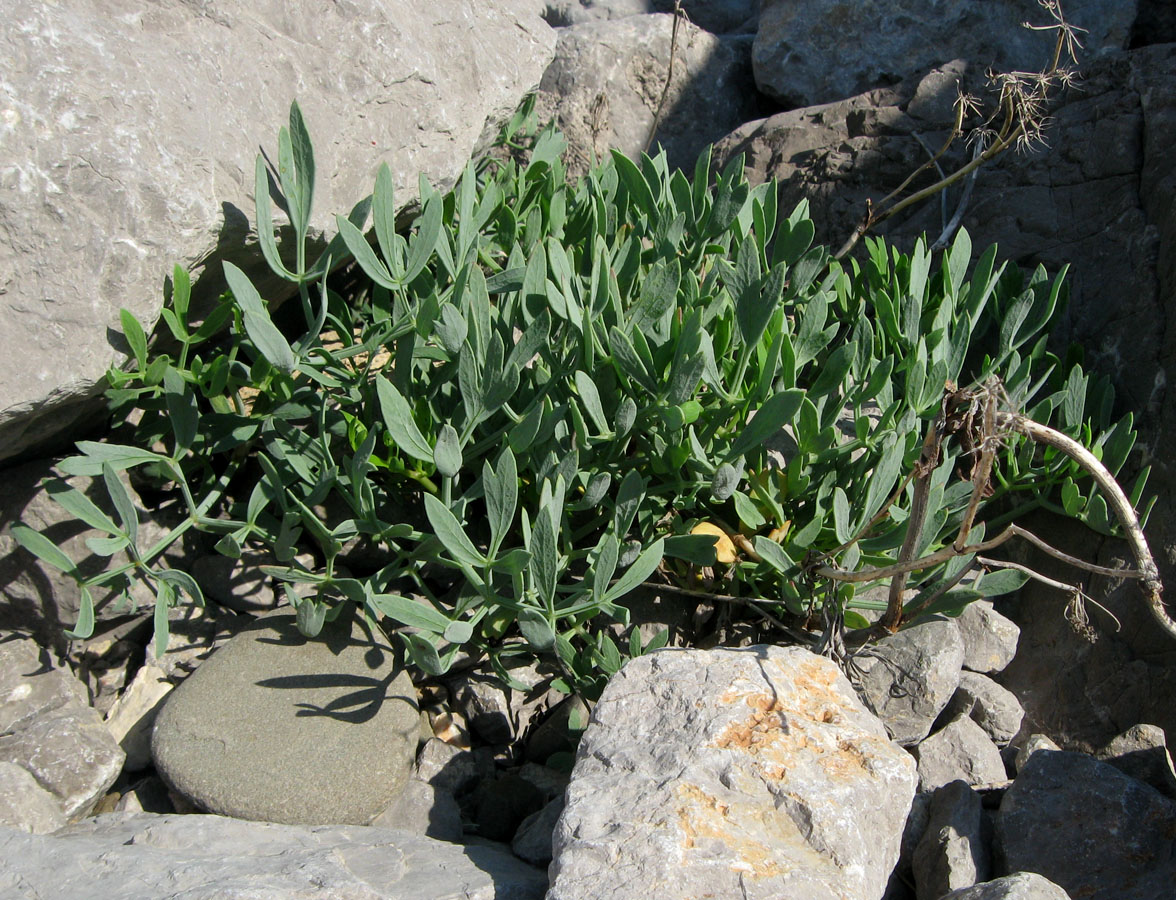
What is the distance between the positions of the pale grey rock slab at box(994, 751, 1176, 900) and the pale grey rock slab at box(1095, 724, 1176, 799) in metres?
0.14

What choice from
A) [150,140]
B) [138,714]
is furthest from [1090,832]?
[150,140]

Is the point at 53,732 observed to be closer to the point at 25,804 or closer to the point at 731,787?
the point at 25,804

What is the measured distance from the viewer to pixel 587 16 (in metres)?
5.01

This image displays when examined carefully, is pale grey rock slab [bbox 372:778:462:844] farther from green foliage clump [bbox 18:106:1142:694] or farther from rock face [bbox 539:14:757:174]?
rock face [bbox 539:14:757:174]

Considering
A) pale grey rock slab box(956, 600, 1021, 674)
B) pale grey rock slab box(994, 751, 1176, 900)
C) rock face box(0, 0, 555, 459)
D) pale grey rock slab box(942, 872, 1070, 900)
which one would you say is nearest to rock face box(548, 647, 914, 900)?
pale grey rock slab box(942, 872, 1070, 900)

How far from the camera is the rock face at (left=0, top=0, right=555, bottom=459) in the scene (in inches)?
82.5

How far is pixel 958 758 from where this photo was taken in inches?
88.7

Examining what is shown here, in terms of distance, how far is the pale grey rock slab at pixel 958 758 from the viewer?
2.22 meters

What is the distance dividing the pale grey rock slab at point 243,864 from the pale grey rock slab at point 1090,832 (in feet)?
3.08

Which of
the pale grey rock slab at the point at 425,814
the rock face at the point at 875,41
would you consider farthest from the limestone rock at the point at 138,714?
the rock face at the point at 875,41

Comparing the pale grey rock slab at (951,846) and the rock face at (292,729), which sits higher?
the rock face at (292,729)

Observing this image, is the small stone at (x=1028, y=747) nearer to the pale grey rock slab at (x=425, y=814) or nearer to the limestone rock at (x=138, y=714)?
the pale grey rock slab at (x=425, y=814)

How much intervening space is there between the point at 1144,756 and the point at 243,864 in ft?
6.02

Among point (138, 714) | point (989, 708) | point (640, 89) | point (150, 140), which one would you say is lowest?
point (989, 708)
